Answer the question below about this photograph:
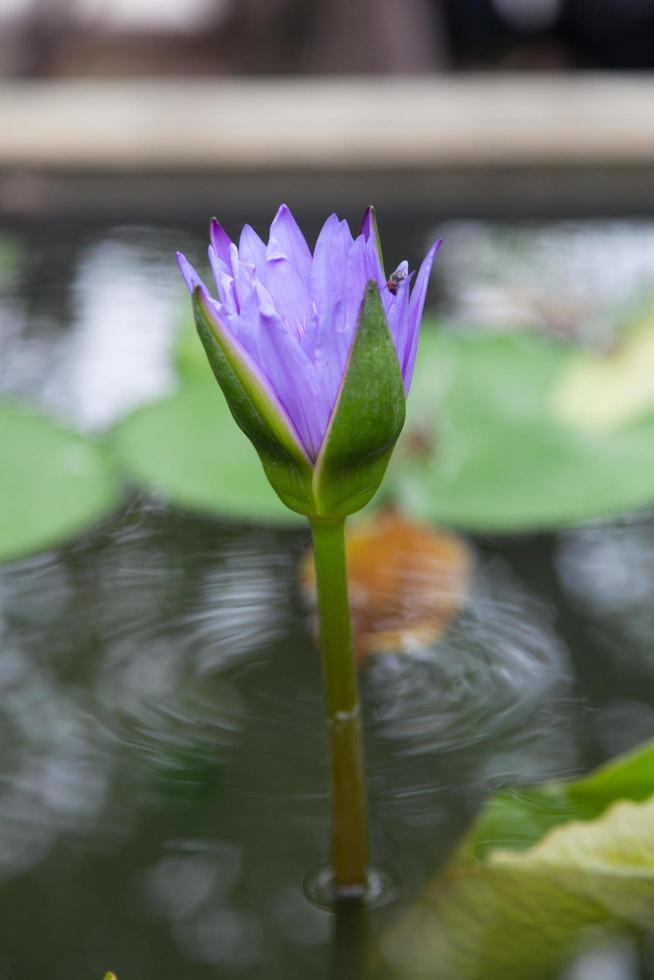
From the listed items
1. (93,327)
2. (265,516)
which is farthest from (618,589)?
(93,327)

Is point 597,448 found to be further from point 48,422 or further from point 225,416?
point 48,422

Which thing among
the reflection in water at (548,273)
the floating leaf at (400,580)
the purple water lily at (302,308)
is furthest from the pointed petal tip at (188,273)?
the reflection in water at (548,273)

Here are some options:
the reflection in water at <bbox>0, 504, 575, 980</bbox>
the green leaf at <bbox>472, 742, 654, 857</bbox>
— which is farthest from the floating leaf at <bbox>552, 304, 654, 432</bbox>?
the green leaf at <bbox>472, 742, 654, 857</bbox>

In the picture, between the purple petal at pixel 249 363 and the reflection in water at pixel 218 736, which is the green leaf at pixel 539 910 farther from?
the purple petal at pixel 249 363

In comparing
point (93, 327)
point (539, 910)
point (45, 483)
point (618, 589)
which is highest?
point (93, 327)

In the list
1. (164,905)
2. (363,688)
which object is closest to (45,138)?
(363,688)

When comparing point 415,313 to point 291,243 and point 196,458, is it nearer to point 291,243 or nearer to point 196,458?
point 291,243

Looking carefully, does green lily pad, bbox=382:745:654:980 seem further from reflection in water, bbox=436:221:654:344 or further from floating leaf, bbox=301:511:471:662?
→ reflection in water, bbox=436:221:654:344
